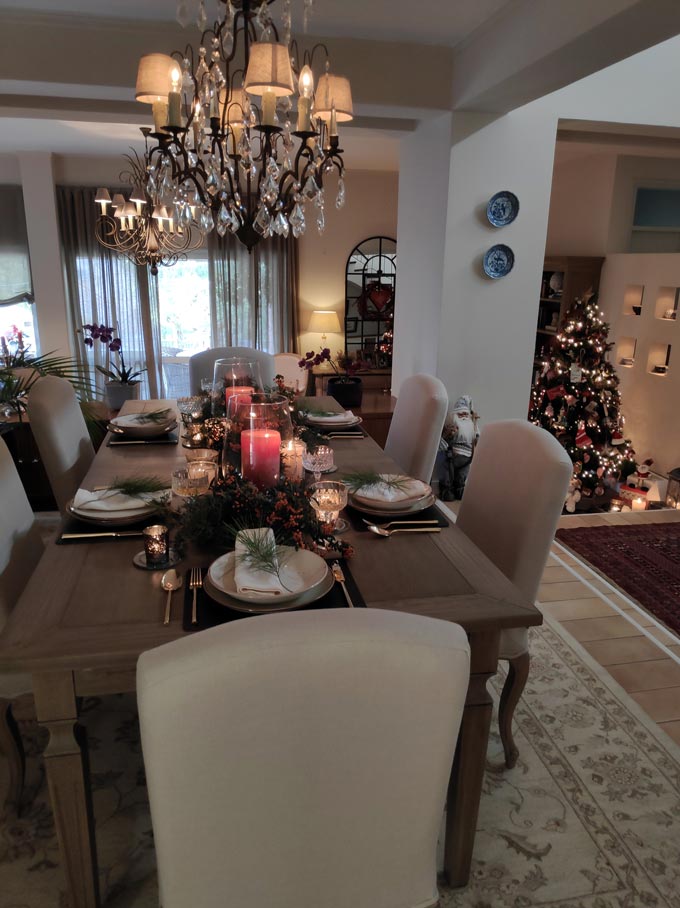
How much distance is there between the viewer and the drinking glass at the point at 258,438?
162 cm

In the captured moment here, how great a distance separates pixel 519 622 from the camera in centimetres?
132

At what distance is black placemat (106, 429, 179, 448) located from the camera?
8.25 feet

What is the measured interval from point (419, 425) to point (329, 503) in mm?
1039

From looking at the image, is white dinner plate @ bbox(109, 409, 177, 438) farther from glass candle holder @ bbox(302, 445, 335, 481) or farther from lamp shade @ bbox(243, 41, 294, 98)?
lamp shade @ bbox(243, 41, 294, 98)

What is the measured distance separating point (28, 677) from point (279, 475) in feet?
2.45

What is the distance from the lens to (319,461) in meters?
2.00

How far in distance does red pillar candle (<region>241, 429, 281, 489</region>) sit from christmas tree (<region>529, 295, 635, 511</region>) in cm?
446

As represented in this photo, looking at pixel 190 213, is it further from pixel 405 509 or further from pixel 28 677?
pixel 28 677

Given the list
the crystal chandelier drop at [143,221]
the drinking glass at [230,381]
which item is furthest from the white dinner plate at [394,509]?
the crystal chandelier drop at [143,221]

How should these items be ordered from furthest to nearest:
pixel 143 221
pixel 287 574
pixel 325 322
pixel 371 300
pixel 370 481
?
pixel 371 300 → pixel 325 322 → pixel 143 221 → pixel 370 481 → pixel 287 574

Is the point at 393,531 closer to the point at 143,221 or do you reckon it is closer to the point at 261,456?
the point at 261,456

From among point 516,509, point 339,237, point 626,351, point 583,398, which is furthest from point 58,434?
point 626,351

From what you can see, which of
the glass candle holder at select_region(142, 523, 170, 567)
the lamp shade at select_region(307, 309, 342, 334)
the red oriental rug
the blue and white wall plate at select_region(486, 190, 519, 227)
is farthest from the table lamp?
the glass candle holder at select_region(142, 523, 170, 567)

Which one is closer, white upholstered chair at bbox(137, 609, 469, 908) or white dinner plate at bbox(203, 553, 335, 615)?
white upholstered chair at bbox(137, 609, 469, 908)
